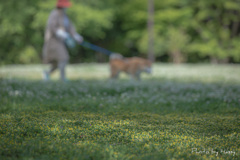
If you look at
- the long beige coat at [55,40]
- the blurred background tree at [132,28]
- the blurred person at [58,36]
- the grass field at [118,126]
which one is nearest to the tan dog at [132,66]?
the blurred person at [58,36]

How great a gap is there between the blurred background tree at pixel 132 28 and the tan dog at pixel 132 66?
20.6 meters

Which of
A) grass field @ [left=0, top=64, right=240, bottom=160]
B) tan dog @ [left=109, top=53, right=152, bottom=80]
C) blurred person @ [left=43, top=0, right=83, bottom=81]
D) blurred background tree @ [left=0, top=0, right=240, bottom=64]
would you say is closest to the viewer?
grass field @ [left=0, top=64, right=240, bottom=160]

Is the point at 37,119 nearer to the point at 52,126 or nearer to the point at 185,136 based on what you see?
the point at 52,126

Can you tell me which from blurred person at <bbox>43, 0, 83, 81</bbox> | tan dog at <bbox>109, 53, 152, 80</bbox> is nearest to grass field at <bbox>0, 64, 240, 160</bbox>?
blurred person at <bbox>43, 0, 83, 81</bbox>

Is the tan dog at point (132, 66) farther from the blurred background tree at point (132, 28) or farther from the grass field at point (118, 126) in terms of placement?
the blurred background tree at point (132, 28)

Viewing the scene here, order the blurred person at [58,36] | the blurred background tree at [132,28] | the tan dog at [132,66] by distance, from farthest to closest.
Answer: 1. the blurred background tree at [132,28]
2. the tan dog at [132,66]
3. the blurred person at [58,36]

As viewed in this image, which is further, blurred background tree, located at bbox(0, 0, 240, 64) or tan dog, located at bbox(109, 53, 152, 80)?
blurred background tree, located at bbox(0, 0, 240, 64)

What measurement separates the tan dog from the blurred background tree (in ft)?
67.5

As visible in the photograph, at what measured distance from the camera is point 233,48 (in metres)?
37.0

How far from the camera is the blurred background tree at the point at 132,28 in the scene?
32.0 meters

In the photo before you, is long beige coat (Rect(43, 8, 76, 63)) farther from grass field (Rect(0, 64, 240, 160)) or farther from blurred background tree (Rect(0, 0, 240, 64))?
blurred background tree (Rect(0, 0, 240, 64))

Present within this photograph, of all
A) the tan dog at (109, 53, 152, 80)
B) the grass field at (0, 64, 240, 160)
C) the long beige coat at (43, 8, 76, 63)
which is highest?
the long beige coat at (43, 8, 76, 63)

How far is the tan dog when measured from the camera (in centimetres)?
1135

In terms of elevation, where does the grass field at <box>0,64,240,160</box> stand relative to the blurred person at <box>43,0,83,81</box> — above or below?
below
